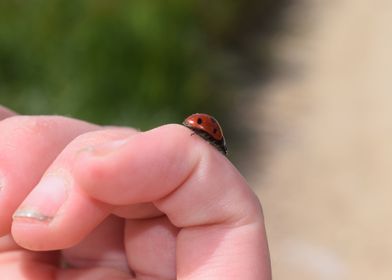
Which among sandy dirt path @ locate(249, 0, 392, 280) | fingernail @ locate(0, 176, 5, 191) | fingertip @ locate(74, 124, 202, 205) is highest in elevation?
fingertip @ locate(74, 124, 202, 205)

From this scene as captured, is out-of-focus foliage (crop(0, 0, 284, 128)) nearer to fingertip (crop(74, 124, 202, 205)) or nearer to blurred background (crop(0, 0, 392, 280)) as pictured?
blurred background (crop(0, 0, 392, 280))

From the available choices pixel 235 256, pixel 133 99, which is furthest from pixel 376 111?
pixel 235 256

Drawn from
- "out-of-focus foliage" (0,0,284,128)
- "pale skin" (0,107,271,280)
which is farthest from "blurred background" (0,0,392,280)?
"pale skin" (0,107,271,280)

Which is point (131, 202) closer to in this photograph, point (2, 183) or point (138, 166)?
point (138, 166)

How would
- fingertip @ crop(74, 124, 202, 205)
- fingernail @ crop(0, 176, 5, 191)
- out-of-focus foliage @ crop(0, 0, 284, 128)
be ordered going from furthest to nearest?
1. out-of-focus foliage @ crop(0, 0, 284, 128)
2. fingernail @ crop(0, 176, 5, 191)
3. fingertip @ crop(74, 124, 202, 205)

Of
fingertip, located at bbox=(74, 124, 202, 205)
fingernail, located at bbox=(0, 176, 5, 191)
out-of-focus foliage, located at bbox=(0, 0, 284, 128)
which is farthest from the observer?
out-of-focus foliage, located at bbox=(0, 0, 284, 128)

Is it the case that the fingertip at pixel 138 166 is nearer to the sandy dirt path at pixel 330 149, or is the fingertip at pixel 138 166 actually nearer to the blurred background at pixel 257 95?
the blurred background at pixel 257 95
